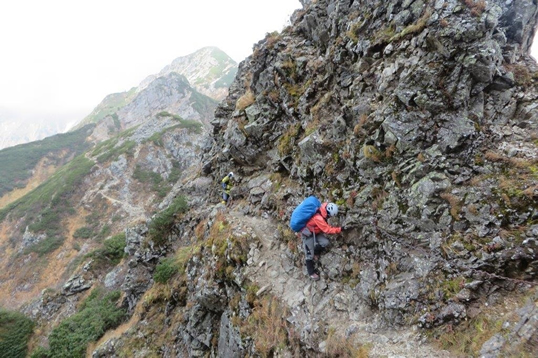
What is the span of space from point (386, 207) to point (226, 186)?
38.5 ft

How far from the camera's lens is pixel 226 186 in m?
17.9

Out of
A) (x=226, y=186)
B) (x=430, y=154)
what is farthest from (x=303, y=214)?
(x=226, y=186)

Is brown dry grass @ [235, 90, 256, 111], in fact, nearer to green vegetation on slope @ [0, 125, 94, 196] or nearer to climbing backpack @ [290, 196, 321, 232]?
climbing backpack @ [290, 196, 321, 232]

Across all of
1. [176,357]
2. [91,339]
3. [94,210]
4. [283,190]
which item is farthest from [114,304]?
[94,210]

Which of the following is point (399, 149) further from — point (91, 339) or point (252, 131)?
point (91, 339)

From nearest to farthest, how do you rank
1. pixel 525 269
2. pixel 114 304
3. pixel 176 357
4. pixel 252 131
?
pixel 525 269, pixel 176 357, pixel 252 131, pixel 114 304

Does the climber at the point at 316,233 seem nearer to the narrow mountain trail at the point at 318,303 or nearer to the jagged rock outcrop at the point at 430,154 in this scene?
the narrow mountain trail at the point at 318,303

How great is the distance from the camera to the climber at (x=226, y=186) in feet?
57.6

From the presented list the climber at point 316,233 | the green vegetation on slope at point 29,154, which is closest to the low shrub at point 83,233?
the green vegetation on slope at point 29,154

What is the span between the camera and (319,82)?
13414mm

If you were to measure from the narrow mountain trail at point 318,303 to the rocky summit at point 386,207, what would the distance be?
4 cm

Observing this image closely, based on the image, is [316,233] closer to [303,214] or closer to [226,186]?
[303,214]

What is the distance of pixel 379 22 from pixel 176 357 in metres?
18.4

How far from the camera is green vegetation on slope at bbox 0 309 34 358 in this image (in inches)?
819
